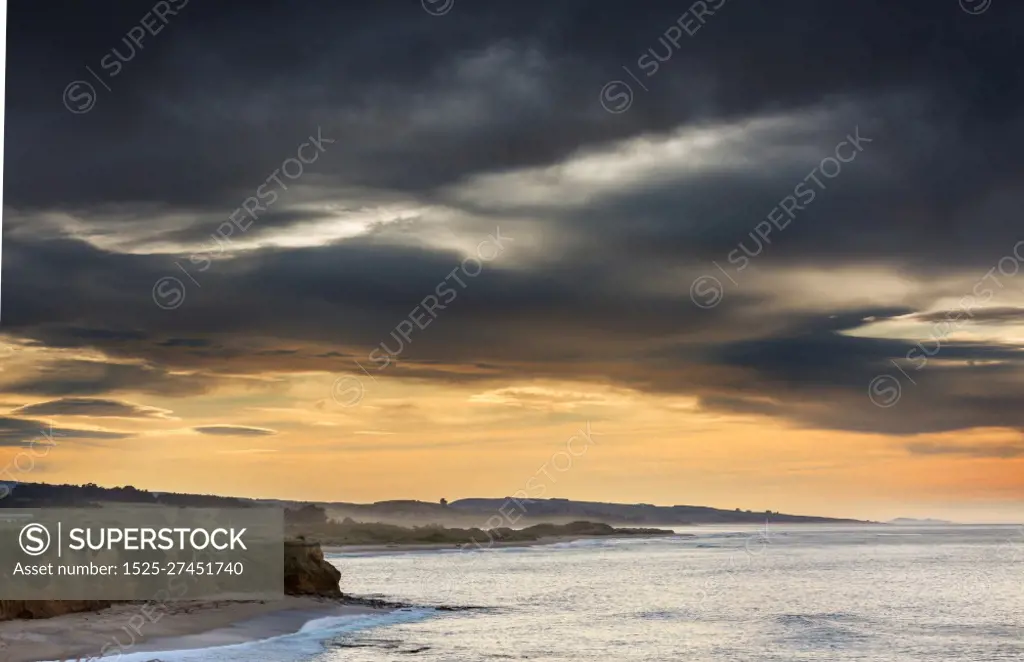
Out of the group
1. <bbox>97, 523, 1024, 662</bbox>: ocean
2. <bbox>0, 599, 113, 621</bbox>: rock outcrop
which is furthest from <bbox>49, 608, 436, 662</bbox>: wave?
<bbox>0, 599, 113, 621</bbox>: rock outcrop

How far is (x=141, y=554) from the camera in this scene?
1785 inches

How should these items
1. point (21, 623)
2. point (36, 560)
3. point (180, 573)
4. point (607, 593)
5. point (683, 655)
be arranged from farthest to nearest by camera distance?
point (607, 593)
point (180, 573)
point (683, 655)
point (36, 560)
point (21, 623)

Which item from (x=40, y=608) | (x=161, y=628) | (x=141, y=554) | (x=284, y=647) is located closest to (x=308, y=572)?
(x=141, y=554)

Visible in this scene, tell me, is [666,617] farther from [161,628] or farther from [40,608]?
[40,608]

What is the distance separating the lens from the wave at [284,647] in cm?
3359

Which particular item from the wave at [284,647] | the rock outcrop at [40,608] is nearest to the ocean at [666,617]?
the wave at [284,647]

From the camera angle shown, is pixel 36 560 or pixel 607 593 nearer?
pixel 36 560

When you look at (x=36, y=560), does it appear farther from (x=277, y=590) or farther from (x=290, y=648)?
(x=277, y=590)

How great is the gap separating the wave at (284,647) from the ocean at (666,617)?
7 cm

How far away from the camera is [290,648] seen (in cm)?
3775

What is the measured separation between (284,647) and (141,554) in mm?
10840

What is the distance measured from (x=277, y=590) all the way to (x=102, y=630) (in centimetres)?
1546

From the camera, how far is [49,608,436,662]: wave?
33.6 meters

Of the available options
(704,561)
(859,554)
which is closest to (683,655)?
(704,561)
